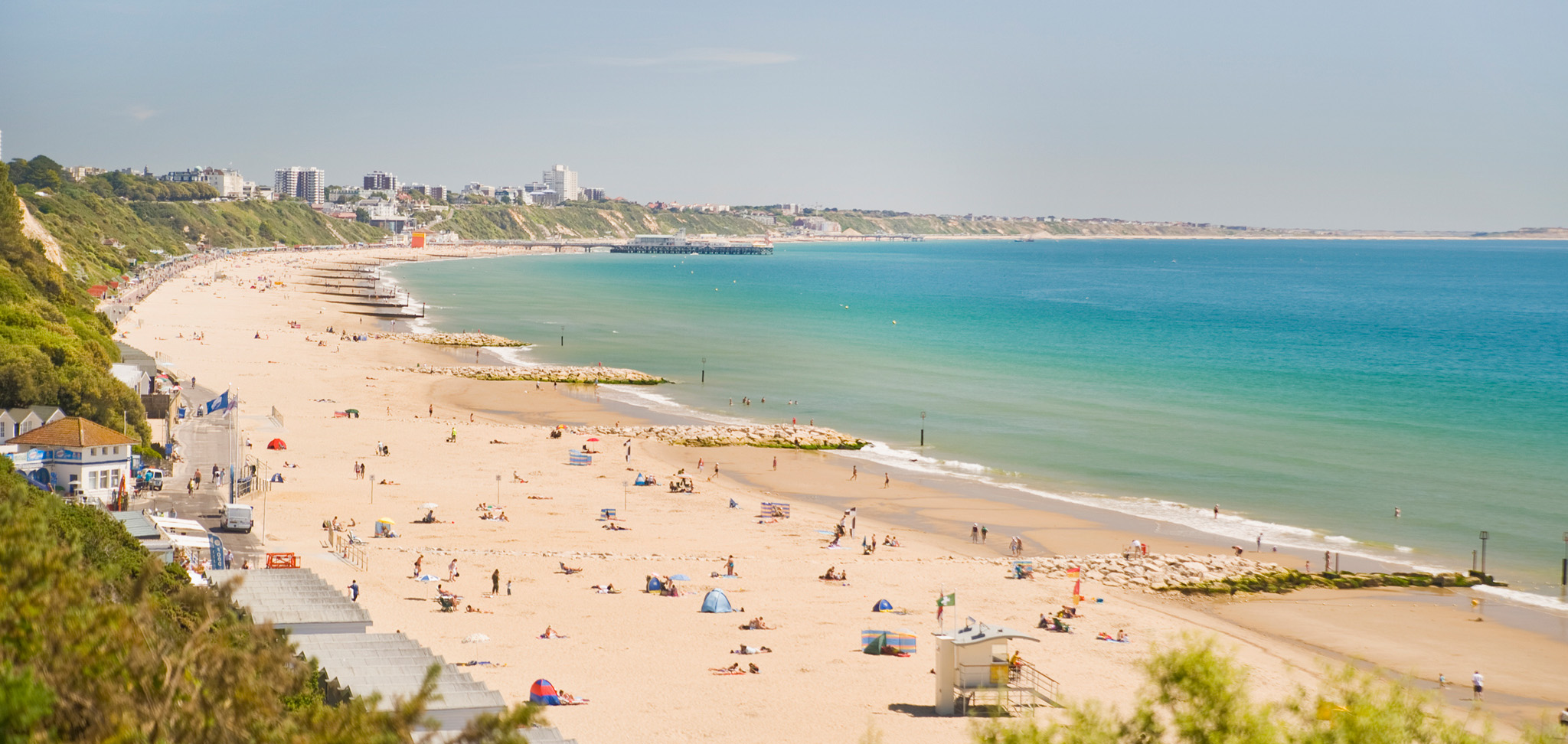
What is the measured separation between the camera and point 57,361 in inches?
1543

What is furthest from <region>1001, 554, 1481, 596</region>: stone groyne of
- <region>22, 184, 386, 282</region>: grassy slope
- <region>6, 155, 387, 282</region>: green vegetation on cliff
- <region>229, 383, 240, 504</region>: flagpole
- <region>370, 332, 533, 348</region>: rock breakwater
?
<region>22, 184, 386, 282</region>: grassy slope

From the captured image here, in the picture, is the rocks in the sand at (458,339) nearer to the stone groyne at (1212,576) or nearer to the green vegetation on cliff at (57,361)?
the green vegetation on cliff at (57,361)

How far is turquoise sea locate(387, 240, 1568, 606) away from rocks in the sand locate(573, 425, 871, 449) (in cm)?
205

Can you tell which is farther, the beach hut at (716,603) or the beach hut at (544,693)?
the beach hut at (716,603)

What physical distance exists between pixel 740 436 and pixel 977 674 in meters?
28.3

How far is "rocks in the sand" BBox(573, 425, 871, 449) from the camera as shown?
156 feet

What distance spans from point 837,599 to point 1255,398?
133 feet

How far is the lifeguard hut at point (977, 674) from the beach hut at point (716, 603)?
635cm

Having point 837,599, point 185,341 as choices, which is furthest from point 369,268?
point 837,599

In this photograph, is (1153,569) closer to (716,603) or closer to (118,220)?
(716,603)

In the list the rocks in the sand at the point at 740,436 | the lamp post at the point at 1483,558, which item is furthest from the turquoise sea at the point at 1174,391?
the rocks in the sand at the point at 740,436

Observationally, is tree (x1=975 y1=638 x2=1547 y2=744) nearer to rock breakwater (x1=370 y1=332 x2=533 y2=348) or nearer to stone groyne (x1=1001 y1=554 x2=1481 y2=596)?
stone groyne (x1=1001 y1=554 x2=1481 y2=596)

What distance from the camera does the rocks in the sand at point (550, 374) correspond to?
209ft

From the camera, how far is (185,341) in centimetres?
6869
